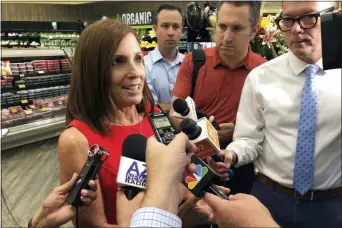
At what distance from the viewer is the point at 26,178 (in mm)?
2242

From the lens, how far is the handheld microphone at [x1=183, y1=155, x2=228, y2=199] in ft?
1.74

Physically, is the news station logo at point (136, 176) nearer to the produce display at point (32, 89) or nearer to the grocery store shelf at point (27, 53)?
the produce display at point (32, 89)

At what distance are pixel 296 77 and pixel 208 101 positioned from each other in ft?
1.24

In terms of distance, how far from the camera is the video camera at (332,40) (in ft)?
1.32

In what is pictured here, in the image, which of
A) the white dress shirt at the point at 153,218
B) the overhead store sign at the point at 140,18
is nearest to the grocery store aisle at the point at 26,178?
the overhead store sign at the point at 140,18

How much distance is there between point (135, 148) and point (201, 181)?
13 centimetres

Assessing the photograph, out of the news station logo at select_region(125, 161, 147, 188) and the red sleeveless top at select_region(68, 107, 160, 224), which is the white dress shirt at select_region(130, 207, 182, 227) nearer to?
the news station logo at select_region(125, 161, 147, 188)

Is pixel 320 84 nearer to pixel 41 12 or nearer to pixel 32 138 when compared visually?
pixel 32 138

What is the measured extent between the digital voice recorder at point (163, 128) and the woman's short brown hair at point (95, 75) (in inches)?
8.0

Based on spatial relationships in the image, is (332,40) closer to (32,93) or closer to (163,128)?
(163,128)

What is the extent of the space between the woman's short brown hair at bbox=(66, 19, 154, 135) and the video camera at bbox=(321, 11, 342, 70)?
0.51 meters

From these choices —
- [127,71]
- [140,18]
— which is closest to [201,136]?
[127,71]

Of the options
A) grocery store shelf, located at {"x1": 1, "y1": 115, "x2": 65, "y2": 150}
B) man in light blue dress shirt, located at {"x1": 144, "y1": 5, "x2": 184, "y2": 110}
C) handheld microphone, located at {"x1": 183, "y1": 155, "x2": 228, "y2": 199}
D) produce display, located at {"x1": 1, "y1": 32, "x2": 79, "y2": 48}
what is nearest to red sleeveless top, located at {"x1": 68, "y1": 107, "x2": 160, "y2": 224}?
handheld microphone, located at {"x1": 183, "y1": 155, "x2": 228, "y2": 199}

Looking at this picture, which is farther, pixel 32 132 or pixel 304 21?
pixel 32 132
